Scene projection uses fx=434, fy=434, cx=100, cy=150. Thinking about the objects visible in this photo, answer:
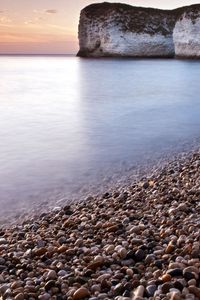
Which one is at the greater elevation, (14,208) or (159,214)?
(159,214)

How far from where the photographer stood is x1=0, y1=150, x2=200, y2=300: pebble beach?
3.09m

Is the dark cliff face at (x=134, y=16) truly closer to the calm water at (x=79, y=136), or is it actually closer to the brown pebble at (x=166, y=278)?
the calm water at (x=79, y=136)

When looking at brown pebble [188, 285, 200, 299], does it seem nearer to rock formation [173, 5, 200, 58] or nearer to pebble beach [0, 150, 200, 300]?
pebble beach [0, 150, 200, 300]

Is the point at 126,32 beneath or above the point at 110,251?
above

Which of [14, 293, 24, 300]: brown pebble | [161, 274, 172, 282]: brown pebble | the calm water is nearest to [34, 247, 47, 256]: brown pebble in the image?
[14, 293, 24, 300]: brown pebble

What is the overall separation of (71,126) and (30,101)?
864cm

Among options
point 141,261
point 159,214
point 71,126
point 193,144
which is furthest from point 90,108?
point 141,261

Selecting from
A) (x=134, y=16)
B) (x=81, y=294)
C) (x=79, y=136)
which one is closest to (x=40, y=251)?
(x=81, y=294)

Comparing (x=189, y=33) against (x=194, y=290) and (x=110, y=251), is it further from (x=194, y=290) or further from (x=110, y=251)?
(x=194, y=290)

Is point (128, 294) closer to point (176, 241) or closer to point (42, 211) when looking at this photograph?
point (176, 241)

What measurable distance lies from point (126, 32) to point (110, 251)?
70807mm

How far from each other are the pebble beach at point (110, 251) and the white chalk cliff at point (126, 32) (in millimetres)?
63933

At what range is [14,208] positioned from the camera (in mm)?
5887

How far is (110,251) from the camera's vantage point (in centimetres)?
371
